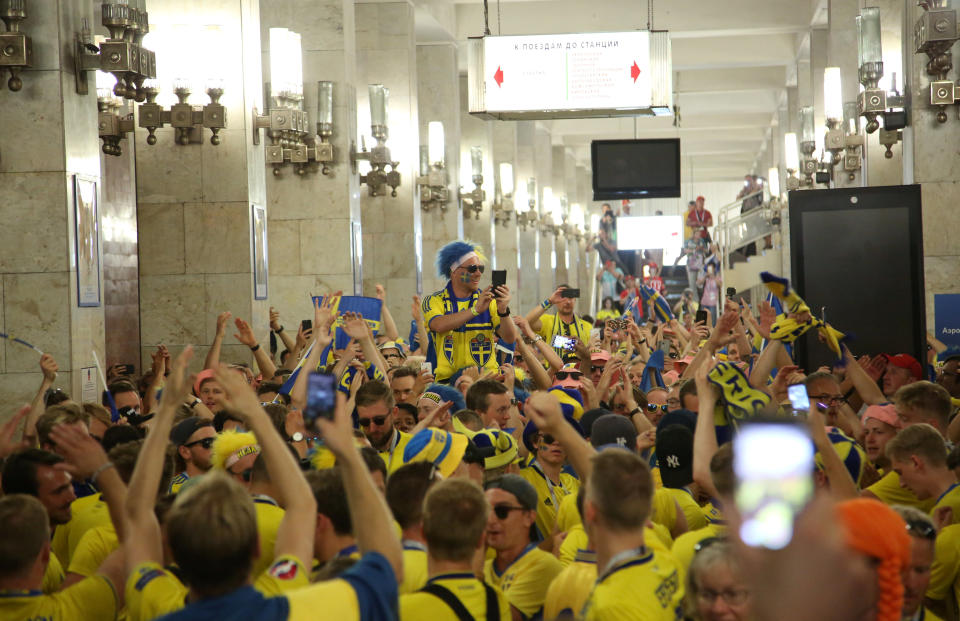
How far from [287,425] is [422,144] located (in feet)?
43.3

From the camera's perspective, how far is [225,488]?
2.60m

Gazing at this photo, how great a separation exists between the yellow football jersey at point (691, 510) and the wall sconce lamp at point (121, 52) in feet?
16.8

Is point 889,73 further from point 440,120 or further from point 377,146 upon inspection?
point 440,120

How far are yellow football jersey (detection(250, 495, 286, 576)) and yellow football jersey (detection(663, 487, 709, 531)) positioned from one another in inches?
67.1

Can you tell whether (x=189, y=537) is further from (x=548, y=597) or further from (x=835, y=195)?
(x=835, y=195)

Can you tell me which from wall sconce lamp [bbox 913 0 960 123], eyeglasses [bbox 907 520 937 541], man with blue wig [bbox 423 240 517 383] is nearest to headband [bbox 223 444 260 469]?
eyeglasses [bbox 907 520 937 541]

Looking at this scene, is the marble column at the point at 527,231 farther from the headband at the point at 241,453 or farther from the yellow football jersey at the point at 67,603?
the yellow football jersey at the point at 67,603

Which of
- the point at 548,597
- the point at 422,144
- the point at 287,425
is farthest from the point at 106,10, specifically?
the point at 422,144

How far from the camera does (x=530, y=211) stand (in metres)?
26.8

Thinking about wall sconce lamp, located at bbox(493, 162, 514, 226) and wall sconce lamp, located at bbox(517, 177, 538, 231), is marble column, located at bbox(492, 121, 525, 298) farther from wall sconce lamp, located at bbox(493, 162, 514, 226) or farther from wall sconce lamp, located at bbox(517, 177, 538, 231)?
wall sconce lamp, located at bbox(493, 162, 514, 226)

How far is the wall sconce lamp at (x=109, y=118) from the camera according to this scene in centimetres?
952

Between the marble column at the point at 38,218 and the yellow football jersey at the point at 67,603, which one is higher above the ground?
the marble column at the point at 38,218

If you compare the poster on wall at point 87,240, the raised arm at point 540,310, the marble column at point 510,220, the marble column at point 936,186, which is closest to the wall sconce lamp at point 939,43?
the marble column at point 936,186

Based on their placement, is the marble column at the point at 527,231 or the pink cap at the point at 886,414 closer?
the pink cap at the point at 886,414
